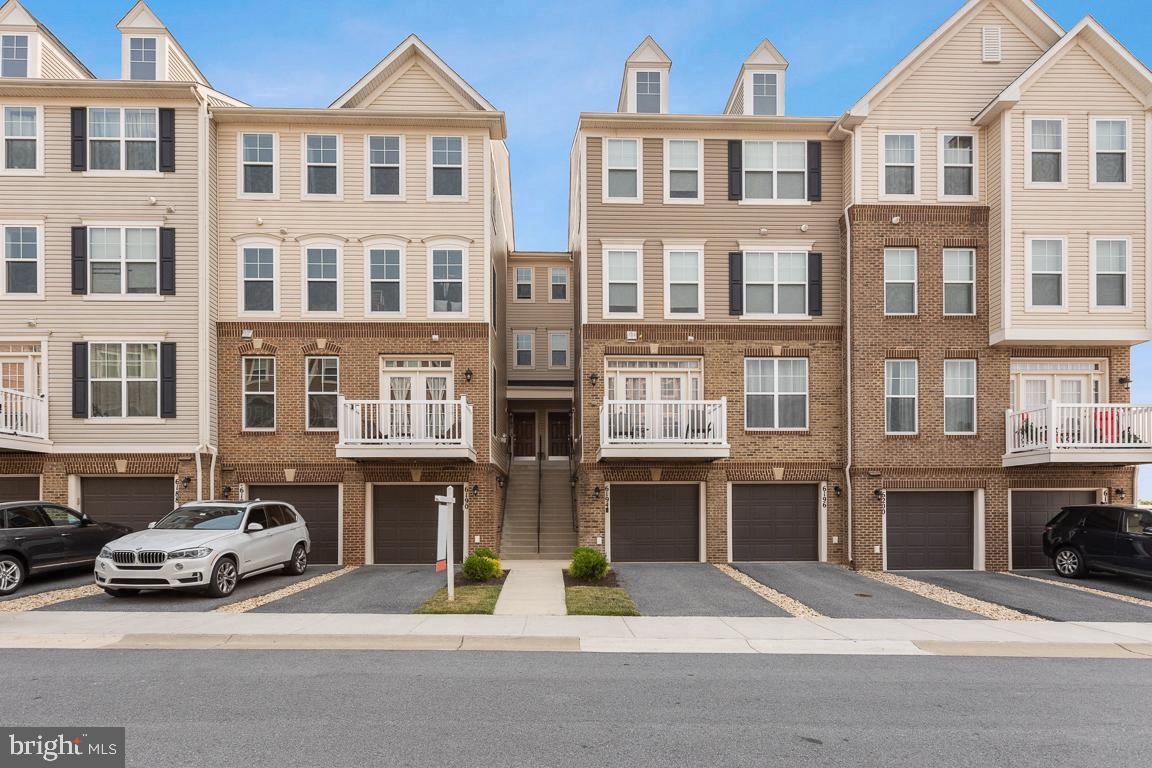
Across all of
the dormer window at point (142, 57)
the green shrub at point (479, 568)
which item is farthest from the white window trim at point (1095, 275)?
the dormer window at point (142, 57)

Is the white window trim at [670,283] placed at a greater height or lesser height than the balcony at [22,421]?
greater

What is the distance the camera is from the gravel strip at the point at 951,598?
39.0ft

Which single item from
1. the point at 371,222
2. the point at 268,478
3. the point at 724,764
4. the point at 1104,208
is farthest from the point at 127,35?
the point at 1104,208

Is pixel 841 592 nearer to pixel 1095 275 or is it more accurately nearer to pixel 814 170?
pixel 1095 275

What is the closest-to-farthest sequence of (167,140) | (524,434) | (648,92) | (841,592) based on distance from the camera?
(841,592), (167,140), (648,92), (524,434)

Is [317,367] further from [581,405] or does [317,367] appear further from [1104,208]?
[1104,208]

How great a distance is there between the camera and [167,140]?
17.0 m

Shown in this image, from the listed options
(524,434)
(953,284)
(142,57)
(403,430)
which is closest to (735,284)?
(953,284)

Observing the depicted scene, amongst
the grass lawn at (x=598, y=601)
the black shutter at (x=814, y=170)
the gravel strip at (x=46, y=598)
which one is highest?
the black shutter at (x=814, y=170)

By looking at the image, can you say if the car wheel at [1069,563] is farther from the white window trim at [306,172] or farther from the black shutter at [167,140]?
the black shutter at [167,140]

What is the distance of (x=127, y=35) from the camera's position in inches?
690

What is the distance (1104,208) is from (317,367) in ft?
62.7

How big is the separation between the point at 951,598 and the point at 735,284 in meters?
8.41

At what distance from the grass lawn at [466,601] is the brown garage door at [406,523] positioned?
13.2 feet
